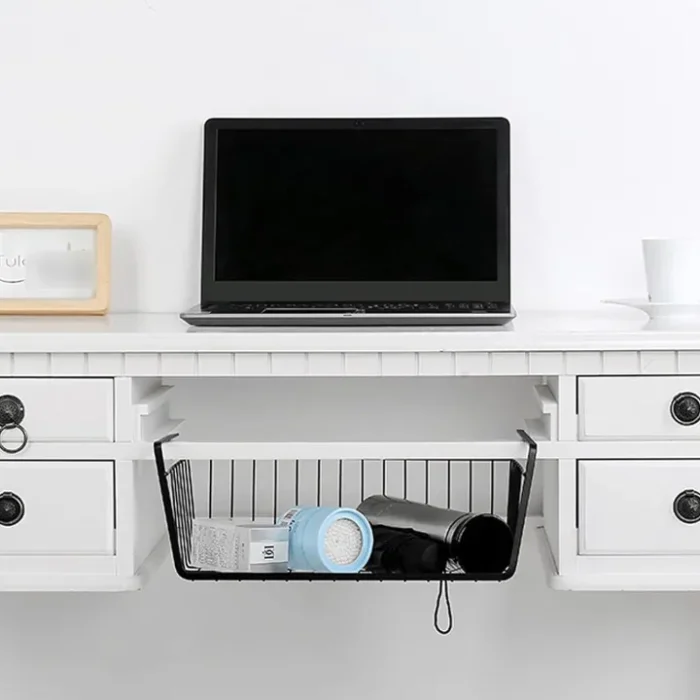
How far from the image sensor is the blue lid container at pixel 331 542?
1.19m

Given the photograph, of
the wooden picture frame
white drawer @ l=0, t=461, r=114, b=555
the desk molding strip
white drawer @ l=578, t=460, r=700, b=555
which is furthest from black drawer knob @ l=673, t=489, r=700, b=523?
the wooden picture frame

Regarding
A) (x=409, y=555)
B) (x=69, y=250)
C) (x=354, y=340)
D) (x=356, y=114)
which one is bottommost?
(x=409, y=555)

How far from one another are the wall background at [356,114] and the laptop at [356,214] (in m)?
0.09

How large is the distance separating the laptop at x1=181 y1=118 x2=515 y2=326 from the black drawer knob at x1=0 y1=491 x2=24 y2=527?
1.11 feet

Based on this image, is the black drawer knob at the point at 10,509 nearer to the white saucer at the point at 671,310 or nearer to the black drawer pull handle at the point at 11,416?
the black drawer pull handle at the point at 11,416

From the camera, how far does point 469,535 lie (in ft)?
4.09

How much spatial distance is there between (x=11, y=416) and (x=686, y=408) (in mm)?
759

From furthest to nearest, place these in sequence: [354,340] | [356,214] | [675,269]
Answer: [356,214] < [675,269] < [354,340]

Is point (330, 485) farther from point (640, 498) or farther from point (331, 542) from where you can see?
point (640, 498)

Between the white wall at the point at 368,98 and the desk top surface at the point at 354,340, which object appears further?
the white wall at the point at 368,98

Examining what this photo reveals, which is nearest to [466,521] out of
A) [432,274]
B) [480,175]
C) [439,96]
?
[432,274]

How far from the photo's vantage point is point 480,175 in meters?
1.41

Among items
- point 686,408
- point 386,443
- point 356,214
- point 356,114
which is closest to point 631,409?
point 686,408

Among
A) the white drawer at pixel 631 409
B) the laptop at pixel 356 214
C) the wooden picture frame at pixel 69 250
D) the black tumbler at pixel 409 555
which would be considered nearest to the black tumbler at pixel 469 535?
the black tumbler at pixel 409 555
